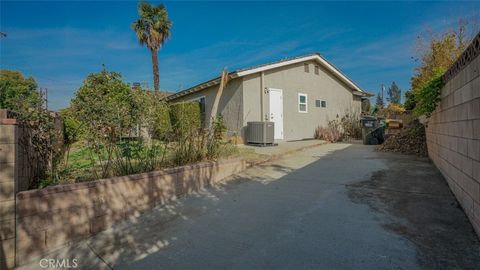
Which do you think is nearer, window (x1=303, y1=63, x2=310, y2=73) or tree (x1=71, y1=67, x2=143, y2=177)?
tree (x1=71, y1=67, x2=143, y2=177)

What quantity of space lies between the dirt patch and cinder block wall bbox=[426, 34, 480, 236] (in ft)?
0.56

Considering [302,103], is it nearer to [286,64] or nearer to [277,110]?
[277,110]

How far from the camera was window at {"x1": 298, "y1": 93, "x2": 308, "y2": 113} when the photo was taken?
13.5 meters

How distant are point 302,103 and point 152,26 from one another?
1165cm

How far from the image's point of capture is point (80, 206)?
3121mm

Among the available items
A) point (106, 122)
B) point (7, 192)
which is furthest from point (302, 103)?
point (7, 192)

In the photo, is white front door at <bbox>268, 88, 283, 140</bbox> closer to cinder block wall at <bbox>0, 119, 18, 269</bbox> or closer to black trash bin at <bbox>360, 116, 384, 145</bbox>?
black trash bin at <bbox>360, 116, 384, 145</bbox>

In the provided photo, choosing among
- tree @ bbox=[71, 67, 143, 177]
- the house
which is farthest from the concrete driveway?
the house

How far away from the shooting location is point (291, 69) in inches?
517

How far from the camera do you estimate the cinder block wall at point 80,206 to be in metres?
2.70

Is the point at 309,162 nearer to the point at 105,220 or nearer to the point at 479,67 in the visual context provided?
the point at 479,67

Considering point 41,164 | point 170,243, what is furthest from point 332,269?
point 41,164

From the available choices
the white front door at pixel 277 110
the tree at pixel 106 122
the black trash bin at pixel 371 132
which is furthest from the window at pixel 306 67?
the tree at pixel 106 122

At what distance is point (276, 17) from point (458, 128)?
12.0m
